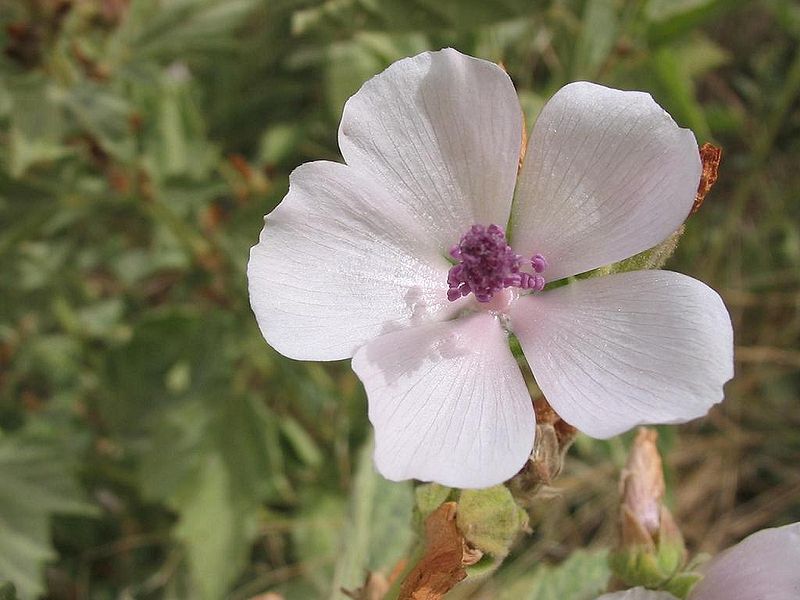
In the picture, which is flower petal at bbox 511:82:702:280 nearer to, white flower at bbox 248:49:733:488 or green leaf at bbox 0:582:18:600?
white flower at bbox 248:49:733:488

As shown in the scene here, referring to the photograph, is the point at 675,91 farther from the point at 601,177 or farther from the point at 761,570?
the point at 761,570

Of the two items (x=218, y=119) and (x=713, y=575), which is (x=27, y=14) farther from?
(x=713, y=575)

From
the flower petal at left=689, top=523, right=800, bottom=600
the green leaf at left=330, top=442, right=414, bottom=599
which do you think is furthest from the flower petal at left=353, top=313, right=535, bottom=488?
the green leaf at left=330, top=442, right=414, bottom=599

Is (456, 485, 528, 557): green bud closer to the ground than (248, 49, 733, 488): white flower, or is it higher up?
closer to the ground

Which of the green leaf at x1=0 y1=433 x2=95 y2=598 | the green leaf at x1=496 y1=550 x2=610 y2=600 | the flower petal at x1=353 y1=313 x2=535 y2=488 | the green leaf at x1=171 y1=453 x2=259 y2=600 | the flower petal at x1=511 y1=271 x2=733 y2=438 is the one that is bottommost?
the green leaf at x1=171 y1=453 x2=259 y2=600

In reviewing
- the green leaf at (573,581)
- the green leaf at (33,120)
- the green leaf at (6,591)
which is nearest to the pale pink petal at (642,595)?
the green leaf at (573,581)
